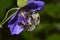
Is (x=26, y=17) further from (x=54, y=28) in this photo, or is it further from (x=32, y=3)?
(x=54, y=28)

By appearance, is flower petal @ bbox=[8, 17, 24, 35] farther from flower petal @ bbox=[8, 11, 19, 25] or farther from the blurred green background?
the blurred green background

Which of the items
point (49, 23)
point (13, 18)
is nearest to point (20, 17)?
point (13, 18)

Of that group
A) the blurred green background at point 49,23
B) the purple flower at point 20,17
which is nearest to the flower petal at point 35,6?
the purple flower at point 20,17

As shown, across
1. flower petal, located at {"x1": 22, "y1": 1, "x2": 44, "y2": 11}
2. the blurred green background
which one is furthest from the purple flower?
the blurred green background

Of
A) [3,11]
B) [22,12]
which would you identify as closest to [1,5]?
[3,11]

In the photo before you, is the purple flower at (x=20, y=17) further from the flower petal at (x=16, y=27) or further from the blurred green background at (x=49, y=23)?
the blurred green background at (x=49, y=23)

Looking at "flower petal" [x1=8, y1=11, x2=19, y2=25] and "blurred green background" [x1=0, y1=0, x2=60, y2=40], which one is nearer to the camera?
"flower petal" [x1=8, y1=11, x2=19, y2=25]

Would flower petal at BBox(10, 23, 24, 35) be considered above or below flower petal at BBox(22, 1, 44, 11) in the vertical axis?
below

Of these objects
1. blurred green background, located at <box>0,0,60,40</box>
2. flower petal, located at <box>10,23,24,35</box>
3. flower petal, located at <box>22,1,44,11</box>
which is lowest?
blurred green background, located at <box>0,0,60,40</box>

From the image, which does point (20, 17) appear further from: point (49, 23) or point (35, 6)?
point (49, 23)
